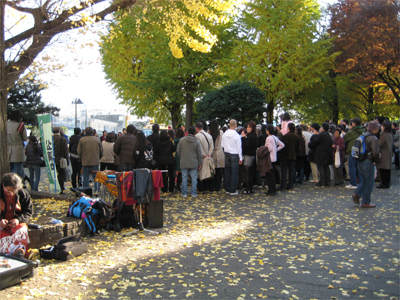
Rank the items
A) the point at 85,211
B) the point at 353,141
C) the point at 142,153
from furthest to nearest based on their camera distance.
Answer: the point at 353,141 → the point at 142,153 → the point at 85,211

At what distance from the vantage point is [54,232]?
6320 mm

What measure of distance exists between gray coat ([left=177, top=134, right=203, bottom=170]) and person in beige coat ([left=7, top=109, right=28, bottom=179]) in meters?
4.32

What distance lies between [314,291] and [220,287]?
1.13 m

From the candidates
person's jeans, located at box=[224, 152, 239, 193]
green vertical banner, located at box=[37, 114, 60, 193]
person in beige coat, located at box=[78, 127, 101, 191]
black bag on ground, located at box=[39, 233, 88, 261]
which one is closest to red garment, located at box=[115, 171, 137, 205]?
black bag on ground, located at box=[39, 233, 88, 261]

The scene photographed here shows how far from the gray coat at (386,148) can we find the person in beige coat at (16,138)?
10669 millimetres

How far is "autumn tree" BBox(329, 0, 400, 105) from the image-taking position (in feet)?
73.7

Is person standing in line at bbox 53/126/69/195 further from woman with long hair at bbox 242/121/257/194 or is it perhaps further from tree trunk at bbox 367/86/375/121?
tree trunk at bbox 367/86/375/121

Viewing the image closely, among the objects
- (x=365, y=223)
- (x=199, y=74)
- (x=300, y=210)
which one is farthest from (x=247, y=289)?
(x=199, y=74)

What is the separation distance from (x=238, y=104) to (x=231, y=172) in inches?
307

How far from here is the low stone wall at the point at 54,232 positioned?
6.03 m

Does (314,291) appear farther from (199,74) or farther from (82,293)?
(199,74)

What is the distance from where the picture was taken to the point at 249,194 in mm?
11539

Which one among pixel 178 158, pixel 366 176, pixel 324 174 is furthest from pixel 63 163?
pixel 324 174

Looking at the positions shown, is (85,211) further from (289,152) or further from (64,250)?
(289,152)
